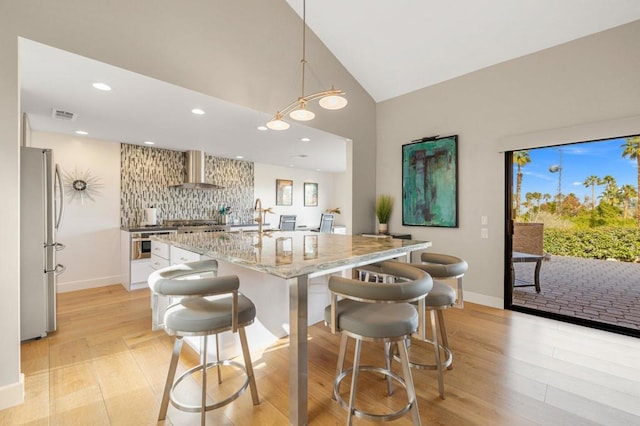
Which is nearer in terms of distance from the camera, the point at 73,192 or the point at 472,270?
the point at 472,270

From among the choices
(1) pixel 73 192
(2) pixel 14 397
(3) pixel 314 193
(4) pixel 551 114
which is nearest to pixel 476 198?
(4) pixel 551 114

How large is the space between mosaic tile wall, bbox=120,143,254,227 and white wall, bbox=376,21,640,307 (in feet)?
11.1

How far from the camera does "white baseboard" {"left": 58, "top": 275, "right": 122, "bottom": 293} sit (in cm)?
408

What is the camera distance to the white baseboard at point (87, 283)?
408 cm

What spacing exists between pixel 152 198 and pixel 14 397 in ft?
12.0

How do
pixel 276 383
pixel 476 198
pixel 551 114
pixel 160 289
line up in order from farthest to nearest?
pixel 476 198
pixel 551 114
pixel 276 383
pixel 160 289

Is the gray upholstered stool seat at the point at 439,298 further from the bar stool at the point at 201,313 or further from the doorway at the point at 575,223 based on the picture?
the doorway at the point at 575,223

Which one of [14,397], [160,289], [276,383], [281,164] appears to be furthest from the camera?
[281,164]

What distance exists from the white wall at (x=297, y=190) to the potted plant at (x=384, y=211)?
3310 millimetres

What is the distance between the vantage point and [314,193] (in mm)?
8180

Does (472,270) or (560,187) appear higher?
(560,187)

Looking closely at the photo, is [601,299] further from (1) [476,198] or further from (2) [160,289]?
(2) [160,289]

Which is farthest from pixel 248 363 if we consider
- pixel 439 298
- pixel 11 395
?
pixel 11 395

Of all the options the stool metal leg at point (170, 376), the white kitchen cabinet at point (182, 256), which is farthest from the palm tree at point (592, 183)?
the stool metal leg at point (170, 376)
